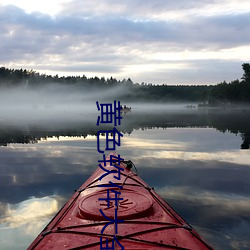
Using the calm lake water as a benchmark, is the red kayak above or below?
above

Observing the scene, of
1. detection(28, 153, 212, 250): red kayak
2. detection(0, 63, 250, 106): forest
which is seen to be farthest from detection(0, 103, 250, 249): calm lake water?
detection(0, 63, 250, 106): forest

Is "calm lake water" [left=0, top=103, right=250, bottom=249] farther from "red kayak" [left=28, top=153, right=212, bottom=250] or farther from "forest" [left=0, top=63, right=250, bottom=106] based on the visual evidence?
"forest" [left=0, top=63, right=250, bottom=106]

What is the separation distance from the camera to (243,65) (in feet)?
361

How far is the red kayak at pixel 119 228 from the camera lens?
4.50 m

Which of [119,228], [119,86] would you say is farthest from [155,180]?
[119,86]

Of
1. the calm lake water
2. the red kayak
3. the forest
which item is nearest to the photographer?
the red kayak

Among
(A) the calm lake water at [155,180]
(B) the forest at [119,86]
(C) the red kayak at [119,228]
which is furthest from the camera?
(B) the forest at [119,86]

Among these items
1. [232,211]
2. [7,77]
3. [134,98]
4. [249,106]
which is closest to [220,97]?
[249,106]

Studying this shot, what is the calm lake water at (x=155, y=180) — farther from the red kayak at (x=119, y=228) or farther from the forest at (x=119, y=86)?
the forest at (x=119, y=86)

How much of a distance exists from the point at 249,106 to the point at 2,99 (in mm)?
116120

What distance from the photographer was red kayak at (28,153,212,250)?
4504mm

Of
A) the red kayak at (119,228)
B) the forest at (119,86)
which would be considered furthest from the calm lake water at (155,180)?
the forest at (119,86)

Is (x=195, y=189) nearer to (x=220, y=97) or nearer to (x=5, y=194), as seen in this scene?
(x=5, y=194)

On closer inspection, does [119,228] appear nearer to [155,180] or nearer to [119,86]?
[155,180]
